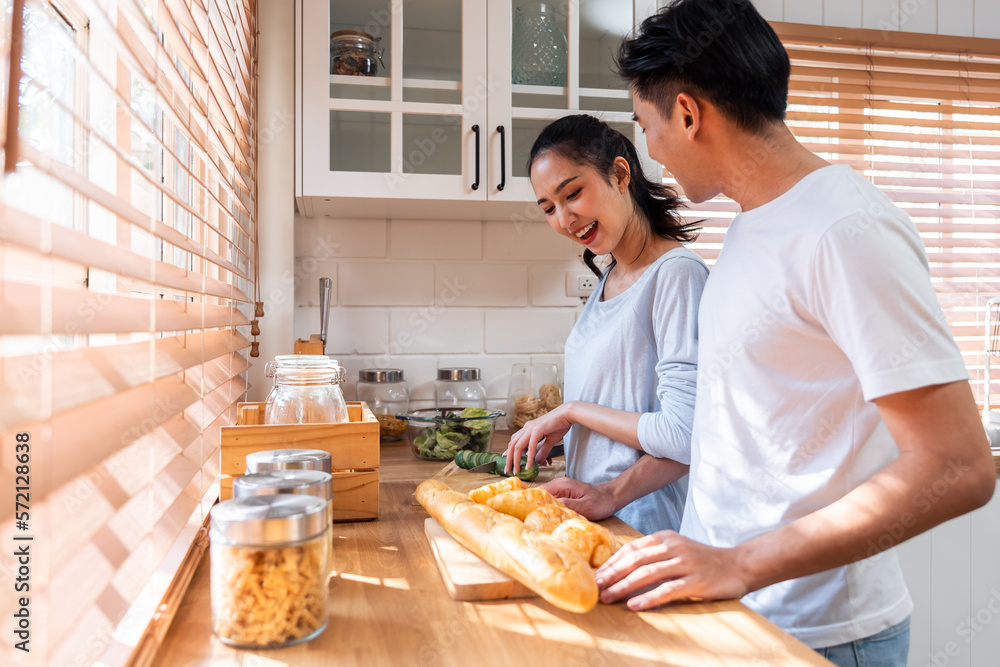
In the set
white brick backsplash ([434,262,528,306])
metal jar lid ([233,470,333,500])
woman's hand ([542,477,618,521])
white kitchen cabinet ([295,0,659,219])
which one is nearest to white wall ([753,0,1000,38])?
white kitchen cabinet ([295,0,659,219])

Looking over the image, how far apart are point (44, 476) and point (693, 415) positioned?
842 mm

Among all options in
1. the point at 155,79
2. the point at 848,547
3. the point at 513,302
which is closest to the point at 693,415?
the point at 848,547

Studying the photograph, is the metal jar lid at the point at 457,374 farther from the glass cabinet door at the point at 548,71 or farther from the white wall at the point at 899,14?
the white wall at the point at 899,14

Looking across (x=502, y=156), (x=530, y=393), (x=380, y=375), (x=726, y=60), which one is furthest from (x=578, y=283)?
(x=726, y=60)

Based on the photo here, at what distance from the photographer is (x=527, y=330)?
2.12m

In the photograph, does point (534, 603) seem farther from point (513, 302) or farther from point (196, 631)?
point (513, 302)

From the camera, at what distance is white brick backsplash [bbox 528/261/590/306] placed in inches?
83.7

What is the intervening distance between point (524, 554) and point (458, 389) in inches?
47.6

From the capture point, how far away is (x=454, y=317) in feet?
6.79

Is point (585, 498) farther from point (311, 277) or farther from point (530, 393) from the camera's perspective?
point (311, 277)

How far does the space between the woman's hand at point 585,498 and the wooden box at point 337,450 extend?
259mm

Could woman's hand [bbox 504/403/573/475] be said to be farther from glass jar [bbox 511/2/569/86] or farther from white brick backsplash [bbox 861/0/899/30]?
white brick backsplash [bbox 861/0/899/30]

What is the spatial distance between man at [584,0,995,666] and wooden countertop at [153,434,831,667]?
0.12 ft

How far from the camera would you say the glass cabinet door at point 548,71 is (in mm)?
1744
